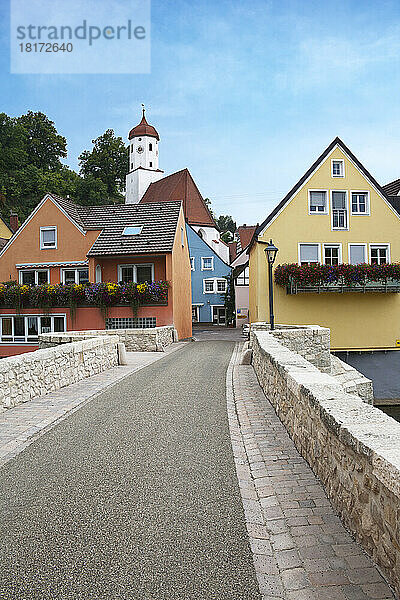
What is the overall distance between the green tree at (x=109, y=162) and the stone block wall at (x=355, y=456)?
7535 cm

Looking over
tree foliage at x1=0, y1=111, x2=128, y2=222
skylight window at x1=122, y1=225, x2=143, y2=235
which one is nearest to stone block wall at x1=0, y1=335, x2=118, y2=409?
skylight window at x1=122, y1=225, x2=143, y2=235

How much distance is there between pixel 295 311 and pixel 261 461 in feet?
80.0

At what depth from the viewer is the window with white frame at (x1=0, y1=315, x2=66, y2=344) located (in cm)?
3088

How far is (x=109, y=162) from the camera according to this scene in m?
80.3

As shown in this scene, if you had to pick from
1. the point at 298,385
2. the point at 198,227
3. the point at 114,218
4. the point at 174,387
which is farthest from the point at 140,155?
the point at 298,385

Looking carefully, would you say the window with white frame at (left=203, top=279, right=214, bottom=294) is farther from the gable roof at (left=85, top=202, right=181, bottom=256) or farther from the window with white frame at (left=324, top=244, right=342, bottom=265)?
the window with white frame at (left=324, top=244, right=342, bottom=265)

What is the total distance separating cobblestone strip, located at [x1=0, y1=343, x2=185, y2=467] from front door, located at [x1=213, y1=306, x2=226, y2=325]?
41631mm

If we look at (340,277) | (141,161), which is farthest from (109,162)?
(340,277)

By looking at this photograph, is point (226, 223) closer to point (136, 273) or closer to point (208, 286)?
point (208, 286)

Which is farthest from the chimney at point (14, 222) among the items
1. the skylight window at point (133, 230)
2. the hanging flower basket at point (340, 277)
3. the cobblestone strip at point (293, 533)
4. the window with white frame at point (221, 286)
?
the cobblestone strip at point (293, 533)

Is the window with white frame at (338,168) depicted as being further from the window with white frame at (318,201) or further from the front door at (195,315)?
the front door at (195,315)

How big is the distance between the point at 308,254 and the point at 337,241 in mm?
1765

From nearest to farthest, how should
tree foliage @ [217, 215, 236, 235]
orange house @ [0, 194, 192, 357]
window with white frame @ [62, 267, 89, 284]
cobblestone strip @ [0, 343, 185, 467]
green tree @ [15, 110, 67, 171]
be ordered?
cobblestone strip @ [0, 343, 185, 467]
orange house @ [0, 194, 192, 357]
window with white frame @ [62, 267, 89, 284]
green tree @ [15, 110, 67, 171]
tree foliage @ [217, 215, 236, 235]

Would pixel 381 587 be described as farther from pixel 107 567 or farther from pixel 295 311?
pixel 295 311
